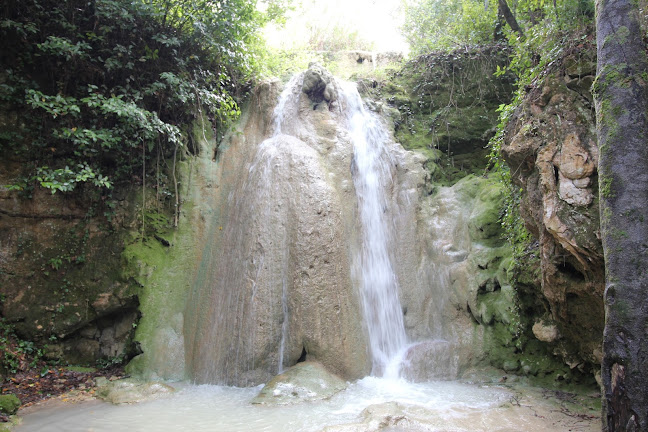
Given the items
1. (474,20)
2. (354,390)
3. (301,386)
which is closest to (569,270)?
(354,390)

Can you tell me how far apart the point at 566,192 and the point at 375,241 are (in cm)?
427

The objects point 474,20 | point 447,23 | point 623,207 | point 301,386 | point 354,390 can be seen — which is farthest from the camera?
point 447,23

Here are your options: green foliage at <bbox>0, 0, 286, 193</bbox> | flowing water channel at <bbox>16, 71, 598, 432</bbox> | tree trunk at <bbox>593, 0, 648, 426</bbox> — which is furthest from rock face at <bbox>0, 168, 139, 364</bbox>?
tree trunk at <bbox>593, 0, 648, 426</bbox>

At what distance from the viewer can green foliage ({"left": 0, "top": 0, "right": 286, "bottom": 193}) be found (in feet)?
22.6

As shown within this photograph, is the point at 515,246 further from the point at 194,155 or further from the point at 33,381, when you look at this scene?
the point at 33,381

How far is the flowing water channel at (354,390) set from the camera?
440cm

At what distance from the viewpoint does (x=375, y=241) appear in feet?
26.3

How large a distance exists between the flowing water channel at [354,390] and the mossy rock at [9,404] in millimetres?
208

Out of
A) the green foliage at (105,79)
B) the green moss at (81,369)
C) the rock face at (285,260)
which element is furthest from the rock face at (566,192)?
the green moss at (81,369)

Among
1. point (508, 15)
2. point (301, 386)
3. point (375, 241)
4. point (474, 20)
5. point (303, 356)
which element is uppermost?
point (474, 20)

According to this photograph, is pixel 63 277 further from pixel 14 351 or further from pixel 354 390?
pixel 354 390

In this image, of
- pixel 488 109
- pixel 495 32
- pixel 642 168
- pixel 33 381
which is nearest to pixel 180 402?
pixel 33 381

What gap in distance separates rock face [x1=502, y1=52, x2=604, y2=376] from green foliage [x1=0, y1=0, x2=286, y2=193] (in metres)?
6.21

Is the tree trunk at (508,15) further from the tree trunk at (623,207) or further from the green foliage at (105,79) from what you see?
the tree trunk at (623,207)
